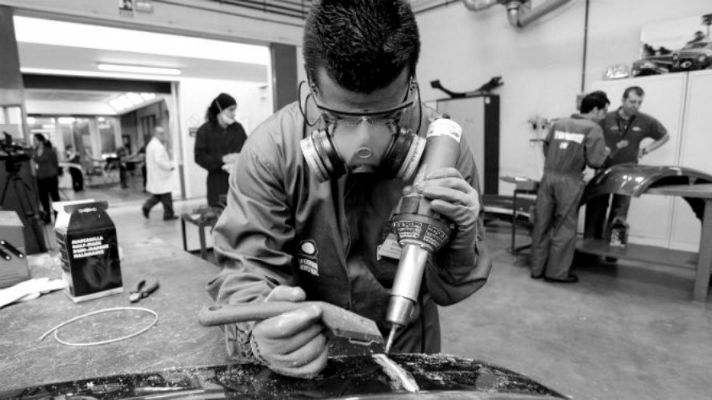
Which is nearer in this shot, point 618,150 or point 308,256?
point 308,256

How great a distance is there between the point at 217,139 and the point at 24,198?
1667 mm

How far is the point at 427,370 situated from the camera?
746mm

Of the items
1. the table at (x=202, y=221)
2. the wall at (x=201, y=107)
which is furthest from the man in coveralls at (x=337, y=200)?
Answer: the wall at (x=201, y=107)

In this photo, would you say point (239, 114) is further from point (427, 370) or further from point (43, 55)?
point (427, 370)

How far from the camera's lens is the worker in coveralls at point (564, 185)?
310cm

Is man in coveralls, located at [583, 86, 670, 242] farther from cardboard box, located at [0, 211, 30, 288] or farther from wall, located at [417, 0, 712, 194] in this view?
cardboard box, located at [0, 211, 30, 288]

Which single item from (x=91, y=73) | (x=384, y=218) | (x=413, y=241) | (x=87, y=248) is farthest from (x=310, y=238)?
(x=91, y=73)

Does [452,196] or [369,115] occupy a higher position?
[369,115]

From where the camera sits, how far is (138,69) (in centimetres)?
691

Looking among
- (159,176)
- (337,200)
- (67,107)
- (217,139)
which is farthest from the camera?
(67,107)

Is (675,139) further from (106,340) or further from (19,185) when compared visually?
(19,185)

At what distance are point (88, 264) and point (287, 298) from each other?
0.89 metres

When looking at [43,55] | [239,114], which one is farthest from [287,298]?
[239,114]

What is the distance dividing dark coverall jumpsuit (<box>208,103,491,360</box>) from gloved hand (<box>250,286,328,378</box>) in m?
0.10
